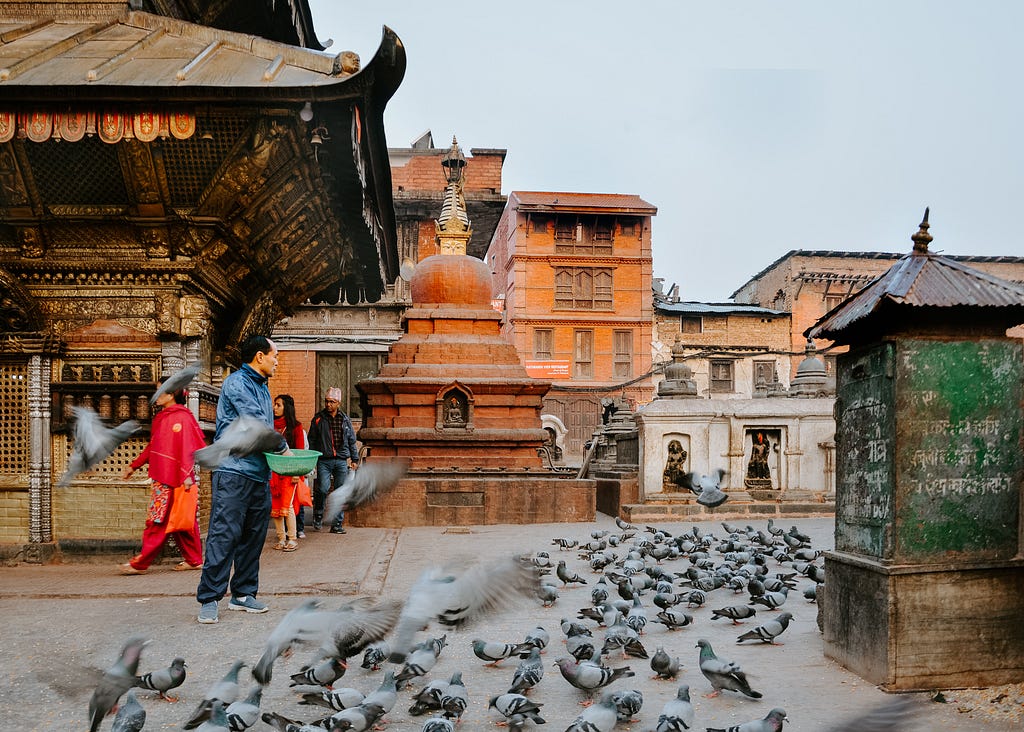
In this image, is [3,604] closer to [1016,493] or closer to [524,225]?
[1016,493]

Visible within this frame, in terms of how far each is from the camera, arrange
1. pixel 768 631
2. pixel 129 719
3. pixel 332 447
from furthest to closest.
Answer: pixel 332 447
pixel 768 631
pixel 129 719

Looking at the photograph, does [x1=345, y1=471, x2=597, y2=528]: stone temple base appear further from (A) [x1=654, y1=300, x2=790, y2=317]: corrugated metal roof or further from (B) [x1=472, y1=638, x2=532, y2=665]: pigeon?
(A) [x1=654, y1=300, x2=790, y2=317]: corrugated metal roof

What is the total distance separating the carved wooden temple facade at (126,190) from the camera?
23.4ft

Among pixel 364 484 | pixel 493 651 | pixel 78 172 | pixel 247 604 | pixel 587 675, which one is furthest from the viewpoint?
pixel 364 484

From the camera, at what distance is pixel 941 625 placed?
4238 millimetres

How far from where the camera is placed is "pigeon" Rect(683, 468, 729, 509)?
1172 centimetres

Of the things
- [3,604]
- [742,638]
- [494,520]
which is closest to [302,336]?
[494,520]

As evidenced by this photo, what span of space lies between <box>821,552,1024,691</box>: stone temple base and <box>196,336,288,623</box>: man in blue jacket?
382 centimetres

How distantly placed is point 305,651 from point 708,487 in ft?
26.6

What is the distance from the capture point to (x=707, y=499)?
38.3 feet

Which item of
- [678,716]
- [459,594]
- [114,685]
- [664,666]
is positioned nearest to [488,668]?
[459,594]

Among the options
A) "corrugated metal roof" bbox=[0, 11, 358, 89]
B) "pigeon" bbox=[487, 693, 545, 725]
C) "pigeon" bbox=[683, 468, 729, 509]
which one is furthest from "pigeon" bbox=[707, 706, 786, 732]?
"pigeon" bbox=[683, 468, 729, 509]

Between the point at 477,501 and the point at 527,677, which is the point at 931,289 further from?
the point at 477,501

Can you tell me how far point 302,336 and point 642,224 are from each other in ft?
65.9
